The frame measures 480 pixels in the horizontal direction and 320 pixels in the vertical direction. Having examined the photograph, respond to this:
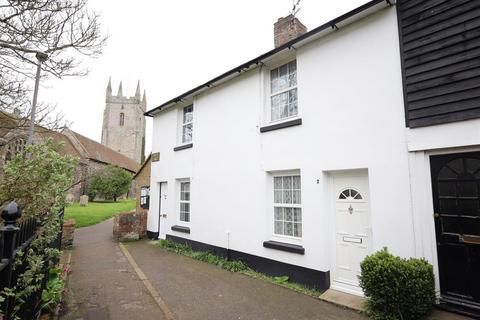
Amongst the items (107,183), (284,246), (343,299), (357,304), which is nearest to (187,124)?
(284,246)

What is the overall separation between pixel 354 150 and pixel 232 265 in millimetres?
4527

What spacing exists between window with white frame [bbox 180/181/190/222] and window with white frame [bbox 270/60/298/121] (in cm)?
486

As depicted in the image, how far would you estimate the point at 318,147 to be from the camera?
5.96 m

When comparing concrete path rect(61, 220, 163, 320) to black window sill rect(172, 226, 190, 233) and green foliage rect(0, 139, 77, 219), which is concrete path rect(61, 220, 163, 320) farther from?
green foliage rect(0, 139, 77, 219)

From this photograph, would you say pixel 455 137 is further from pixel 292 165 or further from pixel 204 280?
pixel 204 280

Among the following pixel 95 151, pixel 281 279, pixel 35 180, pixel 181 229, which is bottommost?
pixel 281 279

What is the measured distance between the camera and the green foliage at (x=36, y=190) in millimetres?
2815

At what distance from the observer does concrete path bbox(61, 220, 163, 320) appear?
468 centimetres

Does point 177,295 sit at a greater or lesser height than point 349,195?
lesser

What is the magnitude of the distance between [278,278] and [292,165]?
2770 millimetres

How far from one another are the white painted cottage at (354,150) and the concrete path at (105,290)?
2781mm

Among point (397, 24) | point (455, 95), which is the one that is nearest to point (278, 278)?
point (455, 95)

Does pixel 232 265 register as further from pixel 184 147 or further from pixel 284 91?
pixel 284 91

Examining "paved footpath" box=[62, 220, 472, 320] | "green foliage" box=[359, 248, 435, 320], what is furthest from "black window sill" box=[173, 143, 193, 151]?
"green foliage" box=[359, 248, 435, 320]
